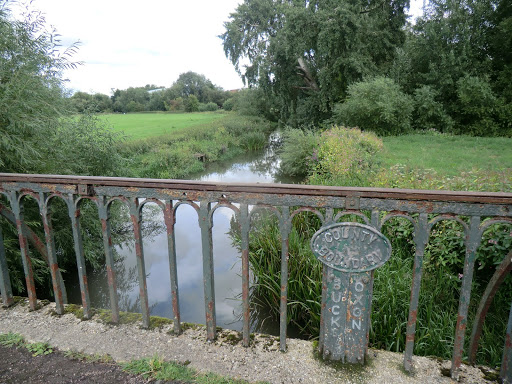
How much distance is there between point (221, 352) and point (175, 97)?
83895mm

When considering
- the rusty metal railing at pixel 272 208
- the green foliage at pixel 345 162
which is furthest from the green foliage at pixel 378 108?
the rusty metal railing at pixel 272 208

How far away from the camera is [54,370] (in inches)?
71.4

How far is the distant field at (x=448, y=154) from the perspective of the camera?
10005 millimetres

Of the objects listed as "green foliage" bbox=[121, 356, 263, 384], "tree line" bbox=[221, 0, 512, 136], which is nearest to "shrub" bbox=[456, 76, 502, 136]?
"tree line" bbox=[221, 0, 512, 136]

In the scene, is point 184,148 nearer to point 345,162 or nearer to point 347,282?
point 345,162

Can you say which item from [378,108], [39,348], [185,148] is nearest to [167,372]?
[39,348]

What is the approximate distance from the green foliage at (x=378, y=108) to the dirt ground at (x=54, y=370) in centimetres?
2002

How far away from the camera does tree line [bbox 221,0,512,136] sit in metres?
20.7

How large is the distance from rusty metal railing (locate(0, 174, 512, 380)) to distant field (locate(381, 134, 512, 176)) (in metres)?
7.71

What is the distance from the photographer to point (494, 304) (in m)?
3.61

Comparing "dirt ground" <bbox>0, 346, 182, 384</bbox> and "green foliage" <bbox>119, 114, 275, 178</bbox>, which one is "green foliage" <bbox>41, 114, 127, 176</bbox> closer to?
"green foliage" <bbox>119, 114, 275, 178</bbox>

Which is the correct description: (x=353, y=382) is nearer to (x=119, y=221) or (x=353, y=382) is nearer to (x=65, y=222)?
(x=65, y=222)

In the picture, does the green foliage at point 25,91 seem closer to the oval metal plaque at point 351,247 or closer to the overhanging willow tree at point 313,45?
the oval metal plaque at point 351,247

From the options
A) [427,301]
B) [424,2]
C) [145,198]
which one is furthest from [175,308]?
[424,2]
